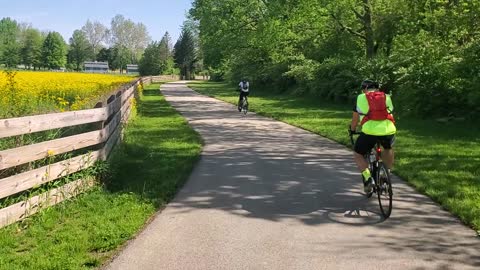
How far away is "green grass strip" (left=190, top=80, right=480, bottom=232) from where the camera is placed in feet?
23.6

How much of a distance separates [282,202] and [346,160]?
12.2 feet

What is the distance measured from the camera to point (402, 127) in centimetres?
1541

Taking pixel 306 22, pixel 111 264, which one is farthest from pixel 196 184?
pixel 306 22

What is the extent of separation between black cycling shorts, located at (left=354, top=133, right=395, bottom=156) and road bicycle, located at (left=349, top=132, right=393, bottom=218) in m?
0.09

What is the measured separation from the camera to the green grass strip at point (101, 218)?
487 centimetres

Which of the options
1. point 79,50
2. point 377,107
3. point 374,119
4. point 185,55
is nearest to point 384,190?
point 374,119

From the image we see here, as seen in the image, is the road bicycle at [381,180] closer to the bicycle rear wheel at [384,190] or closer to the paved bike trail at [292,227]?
the bicycle rear wheel at [384,190]

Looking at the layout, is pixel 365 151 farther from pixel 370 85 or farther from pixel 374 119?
pixel 370 85

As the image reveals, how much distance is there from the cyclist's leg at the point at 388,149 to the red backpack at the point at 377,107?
0.29m

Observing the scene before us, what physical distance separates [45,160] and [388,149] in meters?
4.56

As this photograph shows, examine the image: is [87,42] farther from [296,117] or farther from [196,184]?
[196,184]

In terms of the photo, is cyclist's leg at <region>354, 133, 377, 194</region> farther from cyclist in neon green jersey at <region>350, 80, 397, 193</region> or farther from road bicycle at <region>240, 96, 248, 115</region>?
road bicycle at <region>240, 96, 248, 115</region>

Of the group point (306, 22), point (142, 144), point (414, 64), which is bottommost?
point (142, 144)

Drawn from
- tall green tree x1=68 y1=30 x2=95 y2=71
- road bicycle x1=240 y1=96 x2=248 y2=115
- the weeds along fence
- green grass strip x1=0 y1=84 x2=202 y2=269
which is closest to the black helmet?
green grass strip x1=0 y1=84 x2=202 y2=269
